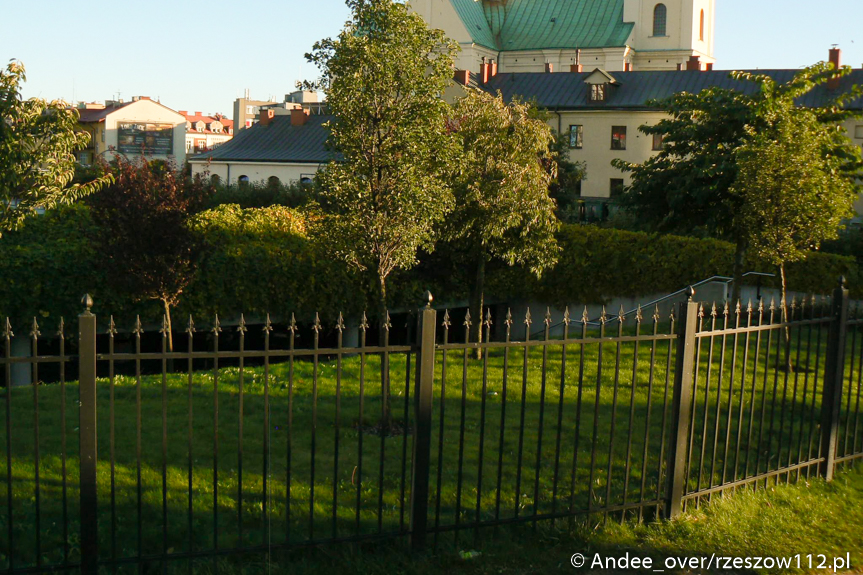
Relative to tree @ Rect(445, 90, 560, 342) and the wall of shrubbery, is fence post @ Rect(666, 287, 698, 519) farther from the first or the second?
the wall of shrubbery

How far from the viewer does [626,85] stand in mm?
48562

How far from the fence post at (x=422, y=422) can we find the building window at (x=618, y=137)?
44.0 meters

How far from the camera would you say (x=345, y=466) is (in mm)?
8109

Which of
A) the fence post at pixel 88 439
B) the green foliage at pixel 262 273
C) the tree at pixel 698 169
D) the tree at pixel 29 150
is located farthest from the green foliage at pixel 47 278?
the fence post at pixel 88 439

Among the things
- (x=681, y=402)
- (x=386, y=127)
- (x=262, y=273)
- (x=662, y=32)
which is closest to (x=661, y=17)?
(x=662, y=32)

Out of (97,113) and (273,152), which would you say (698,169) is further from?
(97,113)

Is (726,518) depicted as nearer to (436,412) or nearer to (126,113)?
(436,412)

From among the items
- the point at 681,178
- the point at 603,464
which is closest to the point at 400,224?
the point at 603,464

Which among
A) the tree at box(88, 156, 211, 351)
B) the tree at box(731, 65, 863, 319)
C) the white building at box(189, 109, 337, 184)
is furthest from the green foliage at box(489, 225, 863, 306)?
the white building at box(189, 109, 337, 184)

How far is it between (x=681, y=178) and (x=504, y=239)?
18.2 feet

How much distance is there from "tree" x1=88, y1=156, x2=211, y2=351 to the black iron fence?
4.36m

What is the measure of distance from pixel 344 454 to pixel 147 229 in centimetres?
882

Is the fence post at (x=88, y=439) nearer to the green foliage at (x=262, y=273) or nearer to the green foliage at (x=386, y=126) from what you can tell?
the green foliage at (x=386, y=126)

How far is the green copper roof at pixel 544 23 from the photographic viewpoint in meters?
67.8
